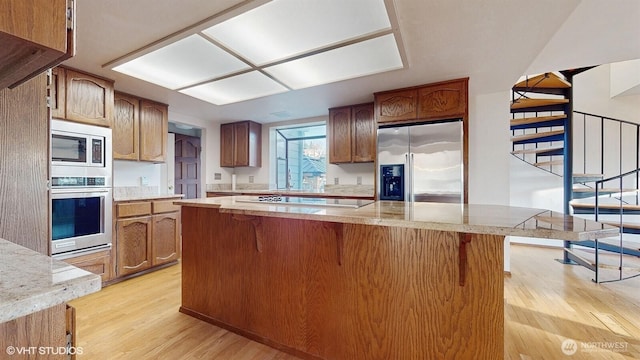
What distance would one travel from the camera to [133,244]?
118 inches

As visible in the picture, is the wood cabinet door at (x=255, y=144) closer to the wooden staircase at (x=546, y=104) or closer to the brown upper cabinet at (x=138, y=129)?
the brown upper cabinet at (x=138, y=129)

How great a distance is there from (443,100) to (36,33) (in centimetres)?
305

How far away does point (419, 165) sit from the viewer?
2.95m

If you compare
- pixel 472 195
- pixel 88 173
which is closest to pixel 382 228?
pixel 472 195

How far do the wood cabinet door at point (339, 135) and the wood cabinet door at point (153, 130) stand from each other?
92.9 inches

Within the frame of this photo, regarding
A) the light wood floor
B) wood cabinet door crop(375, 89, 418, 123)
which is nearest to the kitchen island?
the light wood floor

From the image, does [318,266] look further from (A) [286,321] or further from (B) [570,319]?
(B) [570,319]

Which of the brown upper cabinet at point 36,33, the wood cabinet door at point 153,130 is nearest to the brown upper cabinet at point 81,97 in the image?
the wood cabinet door at point 153,130

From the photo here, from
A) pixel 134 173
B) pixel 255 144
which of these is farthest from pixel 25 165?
pixel 255 144

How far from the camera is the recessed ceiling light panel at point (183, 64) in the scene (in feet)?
6.89

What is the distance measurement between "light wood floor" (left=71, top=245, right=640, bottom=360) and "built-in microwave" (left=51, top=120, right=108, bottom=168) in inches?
52.6

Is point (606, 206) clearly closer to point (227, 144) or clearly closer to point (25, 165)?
point (25, 165)

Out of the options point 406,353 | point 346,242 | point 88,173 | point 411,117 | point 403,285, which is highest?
point 411,117

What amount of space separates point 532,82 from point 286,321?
453 cm
